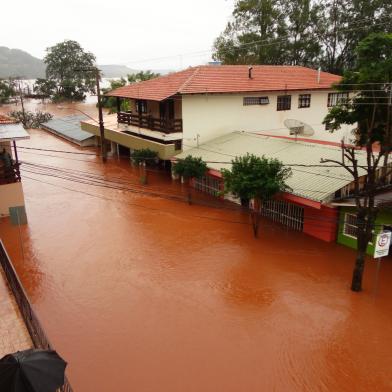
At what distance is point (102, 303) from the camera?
1231 cm

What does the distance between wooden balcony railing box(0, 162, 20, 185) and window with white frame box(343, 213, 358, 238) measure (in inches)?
576

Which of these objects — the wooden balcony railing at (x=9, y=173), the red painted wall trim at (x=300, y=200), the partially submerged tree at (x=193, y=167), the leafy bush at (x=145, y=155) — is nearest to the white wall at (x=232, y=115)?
the leafy bush at (x=145, y=155)

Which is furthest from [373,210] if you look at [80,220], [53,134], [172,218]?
[53,134]

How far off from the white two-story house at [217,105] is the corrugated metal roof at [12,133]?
805cm

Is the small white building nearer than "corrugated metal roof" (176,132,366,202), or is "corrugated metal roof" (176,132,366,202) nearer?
"corrugated metal roof" (176,132,366,202)

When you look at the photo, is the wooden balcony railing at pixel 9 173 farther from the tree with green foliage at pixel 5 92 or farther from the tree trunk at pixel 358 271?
the tree with green foliage at pixel 5 92

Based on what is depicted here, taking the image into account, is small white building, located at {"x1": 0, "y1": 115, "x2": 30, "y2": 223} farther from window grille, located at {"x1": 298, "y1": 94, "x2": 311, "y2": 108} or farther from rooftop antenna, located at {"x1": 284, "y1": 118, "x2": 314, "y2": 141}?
window grille, located at {"x1": 298, "y1": 94, "x2": 311, "y2": 108}

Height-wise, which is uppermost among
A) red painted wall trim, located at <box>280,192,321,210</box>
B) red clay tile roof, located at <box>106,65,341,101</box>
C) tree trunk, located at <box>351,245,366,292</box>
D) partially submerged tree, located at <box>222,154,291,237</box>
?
red clay tile roof, located at <box>106,65,341,101</box>

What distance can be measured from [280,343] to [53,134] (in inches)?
1570

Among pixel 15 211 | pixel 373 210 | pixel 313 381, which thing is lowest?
pixel 313 381

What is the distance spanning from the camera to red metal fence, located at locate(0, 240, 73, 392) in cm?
760

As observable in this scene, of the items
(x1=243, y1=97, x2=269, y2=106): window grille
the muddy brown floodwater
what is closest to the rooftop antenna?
(x1=243, y1=97, x2=269, y2=106): window grille

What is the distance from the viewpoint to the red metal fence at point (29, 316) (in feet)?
24.9

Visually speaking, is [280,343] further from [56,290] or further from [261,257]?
[56,290]
